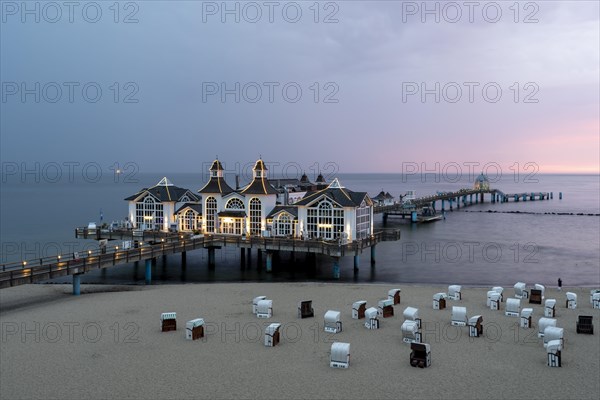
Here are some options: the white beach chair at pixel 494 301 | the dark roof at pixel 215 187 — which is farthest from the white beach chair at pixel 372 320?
the dark roof at pixel 215 187

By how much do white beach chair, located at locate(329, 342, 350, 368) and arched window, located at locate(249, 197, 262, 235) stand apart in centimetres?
2790

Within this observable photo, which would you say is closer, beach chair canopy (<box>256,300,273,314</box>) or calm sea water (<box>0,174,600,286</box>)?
beach chair canopy (<box>256,300,273,314</box>)

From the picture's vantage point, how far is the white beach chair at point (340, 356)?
59.1 ft

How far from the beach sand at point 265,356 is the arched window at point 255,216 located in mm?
17342

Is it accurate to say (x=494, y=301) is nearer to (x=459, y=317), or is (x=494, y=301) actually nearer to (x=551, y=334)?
(x=459, y=317)

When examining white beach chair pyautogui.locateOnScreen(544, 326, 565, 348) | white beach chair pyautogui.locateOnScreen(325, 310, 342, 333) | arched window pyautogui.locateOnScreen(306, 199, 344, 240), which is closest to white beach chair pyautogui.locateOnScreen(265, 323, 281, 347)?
white beach chair pyautogui.locateOnScreen(325, 310, 342, 333)

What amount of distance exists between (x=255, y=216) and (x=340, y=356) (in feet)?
93.2

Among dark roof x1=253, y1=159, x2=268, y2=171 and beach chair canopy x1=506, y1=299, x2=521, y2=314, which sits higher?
dark roof x1=253, y1=159, x2=268, y2=171

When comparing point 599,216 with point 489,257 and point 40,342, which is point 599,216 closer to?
point 489,257

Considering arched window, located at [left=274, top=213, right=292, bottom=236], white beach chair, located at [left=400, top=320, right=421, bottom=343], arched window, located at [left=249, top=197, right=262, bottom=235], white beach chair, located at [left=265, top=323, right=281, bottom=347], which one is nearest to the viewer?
white beach chair, located at [left=265, top=323, right=281, bottom=347]

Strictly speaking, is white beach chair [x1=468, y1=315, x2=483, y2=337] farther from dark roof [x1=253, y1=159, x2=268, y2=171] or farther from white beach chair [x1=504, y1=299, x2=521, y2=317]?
dark roof [x1=253, y1=159, x2=268, y2=171]

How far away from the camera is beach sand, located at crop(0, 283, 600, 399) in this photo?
1641 cm

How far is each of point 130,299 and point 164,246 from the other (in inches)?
387

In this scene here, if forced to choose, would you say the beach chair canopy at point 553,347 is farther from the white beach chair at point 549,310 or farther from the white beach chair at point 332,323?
the white beach chair at point 332,323
